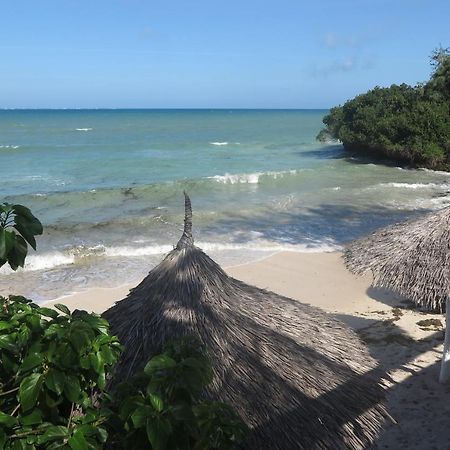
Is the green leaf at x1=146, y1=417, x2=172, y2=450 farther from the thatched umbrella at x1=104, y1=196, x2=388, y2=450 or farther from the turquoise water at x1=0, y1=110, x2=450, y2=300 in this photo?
the turquoise water at x1=0, y1=110, x2=450, y2=300

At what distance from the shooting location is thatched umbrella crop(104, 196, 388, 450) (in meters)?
3.64

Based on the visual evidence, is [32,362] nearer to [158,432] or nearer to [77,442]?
[77,442]

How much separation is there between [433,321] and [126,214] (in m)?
12.0

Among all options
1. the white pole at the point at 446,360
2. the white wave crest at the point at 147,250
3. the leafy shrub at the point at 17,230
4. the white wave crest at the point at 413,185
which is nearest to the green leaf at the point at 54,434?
the leafy shrub at the point at 17,230

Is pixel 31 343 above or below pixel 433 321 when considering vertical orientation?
above

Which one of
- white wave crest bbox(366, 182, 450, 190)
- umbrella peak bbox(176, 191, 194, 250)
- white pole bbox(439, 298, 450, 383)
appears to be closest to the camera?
umbrella peak bbox(176, 191, 194, 250)

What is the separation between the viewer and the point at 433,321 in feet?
26.4

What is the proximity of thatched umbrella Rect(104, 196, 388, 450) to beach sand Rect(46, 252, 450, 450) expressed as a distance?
25.0 inches

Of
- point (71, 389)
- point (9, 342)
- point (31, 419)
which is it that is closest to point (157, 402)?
point (71, 389)

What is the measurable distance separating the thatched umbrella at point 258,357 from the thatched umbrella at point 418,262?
153 centimetres

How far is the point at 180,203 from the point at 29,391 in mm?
18648

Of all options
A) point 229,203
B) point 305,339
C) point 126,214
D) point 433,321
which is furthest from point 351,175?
point 305,339

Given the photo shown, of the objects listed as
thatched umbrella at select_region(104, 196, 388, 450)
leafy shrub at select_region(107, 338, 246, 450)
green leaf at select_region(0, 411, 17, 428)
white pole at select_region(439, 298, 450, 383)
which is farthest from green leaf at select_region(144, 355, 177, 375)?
white pole at select_region(439, 298, 450, 383)

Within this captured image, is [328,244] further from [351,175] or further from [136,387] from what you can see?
[351,175]
